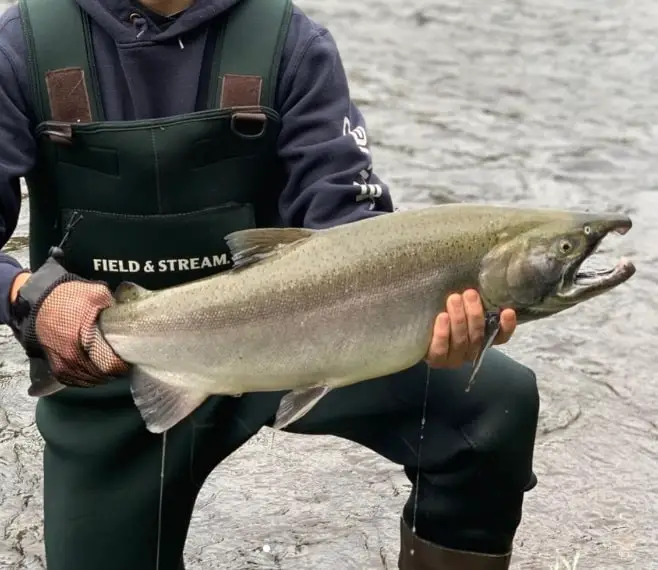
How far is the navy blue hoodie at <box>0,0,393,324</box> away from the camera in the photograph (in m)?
2.69

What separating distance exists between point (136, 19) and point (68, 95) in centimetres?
24

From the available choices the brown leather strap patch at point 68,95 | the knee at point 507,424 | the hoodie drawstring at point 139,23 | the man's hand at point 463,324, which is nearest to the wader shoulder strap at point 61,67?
the brown leather strap patch at point 68,95

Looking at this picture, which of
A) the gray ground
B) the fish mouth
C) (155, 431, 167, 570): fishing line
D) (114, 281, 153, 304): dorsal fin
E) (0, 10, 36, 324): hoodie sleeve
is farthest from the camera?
the gray ground

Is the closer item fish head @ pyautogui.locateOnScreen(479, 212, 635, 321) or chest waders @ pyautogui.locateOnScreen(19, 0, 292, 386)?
fish head @ pyautogui.locateOnScreen(479, 212, 635, 321)

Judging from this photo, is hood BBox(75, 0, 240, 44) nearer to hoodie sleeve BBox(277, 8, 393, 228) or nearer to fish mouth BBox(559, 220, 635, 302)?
hoodie sleeve BBox(277, 8, 393, 228)

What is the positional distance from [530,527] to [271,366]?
142 cm

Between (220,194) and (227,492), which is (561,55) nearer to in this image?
(227,492)

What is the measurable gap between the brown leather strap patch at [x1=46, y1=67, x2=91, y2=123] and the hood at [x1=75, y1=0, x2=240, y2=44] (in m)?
0.13

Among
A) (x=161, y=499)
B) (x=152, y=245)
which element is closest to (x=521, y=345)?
(x=161, y=499)

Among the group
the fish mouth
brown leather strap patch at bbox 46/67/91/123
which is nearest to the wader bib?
brown leather strap patch at bbox 46/67/91/123

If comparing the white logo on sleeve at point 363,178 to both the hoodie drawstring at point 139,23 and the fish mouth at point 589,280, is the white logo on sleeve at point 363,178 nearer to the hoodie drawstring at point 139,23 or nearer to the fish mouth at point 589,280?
the hoodie drawstring at point 139,23

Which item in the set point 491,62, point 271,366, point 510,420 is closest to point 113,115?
point 271,366

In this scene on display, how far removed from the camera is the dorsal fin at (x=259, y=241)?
242cm

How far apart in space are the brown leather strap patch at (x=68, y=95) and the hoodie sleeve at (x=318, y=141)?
1.45ft
